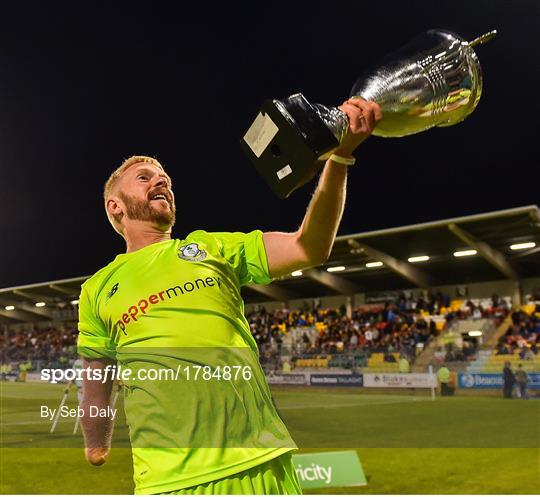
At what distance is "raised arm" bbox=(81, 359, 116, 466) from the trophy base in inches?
37.0

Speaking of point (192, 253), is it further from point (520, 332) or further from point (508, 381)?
point (520, 332)

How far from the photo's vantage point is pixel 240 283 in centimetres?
185

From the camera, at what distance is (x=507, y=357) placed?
38.6 feet

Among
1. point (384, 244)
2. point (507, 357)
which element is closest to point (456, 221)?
point (384, 244)

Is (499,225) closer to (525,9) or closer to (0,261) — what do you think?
(525,9)

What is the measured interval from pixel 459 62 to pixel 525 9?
914cm

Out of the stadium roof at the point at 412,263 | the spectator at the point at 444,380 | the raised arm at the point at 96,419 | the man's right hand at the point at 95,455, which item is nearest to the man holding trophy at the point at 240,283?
the raised arm at the point at 96,419

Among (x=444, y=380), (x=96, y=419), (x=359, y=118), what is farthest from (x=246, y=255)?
(x=444, y=380)

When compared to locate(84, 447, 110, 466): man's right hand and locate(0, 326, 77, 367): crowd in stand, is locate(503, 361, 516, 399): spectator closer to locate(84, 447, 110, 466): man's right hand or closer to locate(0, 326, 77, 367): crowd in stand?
locate(0, 326, 77, 367): crowd in stand

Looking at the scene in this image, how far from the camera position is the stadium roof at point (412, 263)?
15336 millimetres

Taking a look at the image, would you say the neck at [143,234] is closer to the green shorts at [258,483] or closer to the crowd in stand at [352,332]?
the green shorts at [258,483]

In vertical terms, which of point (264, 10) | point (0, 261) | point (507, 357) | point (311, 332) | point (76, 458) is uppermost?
point (264, 10)

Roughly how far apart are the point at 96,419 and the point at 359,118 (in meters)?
1.27

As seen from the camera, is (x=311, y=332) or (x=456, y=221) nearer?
(x=456, y=221)
